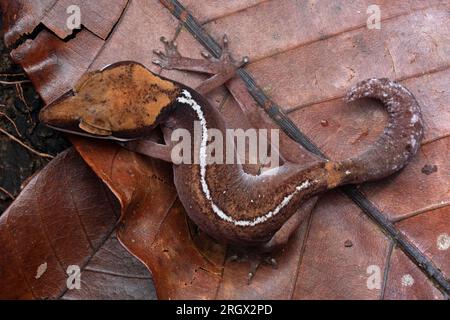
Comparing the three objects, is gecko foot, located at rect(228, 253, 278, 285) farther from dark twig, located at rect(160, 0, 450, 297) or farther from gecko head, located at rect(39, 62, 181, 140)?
gecko head, located at rect(39, 62, 181, 140)

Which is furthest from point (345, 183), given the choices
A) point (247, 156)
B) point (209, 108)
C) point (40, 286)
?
point (40, 286)

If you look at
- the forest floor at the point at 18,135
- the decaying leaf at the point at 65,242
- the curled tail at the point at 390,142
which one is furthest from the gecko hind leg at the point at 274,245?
the forest floor at the point at 18,135

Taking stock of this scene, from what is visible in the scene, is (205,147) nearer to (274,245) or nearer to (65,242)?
(274,245)

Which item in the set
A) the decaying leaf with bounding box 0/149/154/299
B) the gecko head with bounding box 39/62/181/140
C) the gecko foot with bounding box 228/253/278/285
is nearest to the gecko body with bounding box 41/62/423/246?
the gecko head with bounding box 39/62/181/140

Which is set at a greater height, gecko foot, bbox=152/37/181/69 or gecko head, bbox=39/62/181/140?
gecko foot, bbox=152/37/181/69

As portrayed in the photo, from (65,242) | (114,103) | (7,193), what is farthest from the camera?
(7,193)

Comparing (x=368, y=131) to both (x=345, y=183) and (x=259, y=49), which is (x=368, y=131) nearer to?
(x=345, y=183)

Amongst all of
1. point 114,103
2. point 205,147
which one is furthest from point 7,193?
point 205,147
